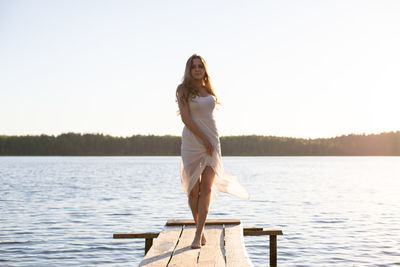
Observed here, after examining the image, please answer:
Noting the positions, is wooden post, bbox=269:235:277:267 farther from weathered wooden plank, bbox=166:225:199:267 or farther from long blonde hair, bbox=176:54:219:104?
long blonde hair, bbox=176:54:219:104

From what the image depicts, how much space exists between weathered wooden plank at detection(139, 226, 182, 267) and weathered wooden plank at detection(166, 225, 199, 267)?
0.07 meters

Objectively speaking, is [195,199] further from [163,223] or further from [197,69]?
[163,223]

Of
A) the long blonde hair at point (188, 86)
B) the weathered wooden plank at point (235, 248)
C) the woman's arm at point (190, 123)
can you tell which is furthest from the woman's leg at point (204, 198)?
the long blonde hair at point (188, 86)

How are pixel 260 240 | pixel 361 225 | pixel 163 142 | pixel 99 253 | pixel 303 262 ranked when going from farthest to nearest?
pixel 163 142 → pixel 361 225 → pixel 260 240 → pixel 99 253 → pixel 303 262

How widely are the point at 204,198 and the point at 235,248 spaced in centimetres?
78

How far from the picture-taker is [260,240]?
14.4 metres

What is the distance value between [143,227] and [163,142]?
119127 mm

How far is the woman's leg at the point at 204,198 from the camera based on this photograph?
677 centimetres

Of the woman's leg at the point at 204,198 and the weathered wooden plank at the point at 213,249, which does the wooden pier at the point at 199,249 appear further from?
the woman's leg at the point at 204,198

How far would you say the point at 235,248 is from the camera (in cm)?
664

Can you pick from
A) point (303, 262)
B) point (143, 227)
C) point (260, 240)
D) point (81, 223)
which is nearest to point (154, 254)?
point (303, 262)

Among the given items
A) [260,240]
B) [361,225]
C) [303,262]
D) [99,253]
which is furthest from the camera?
[361,225]

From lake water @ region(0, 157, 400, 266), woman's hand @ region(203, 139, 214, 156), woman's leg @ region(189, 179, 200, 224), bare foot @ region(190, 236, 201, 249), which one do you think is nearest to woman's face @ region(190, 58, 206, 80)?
woman's hand @ region(203, 139, 214, 156)

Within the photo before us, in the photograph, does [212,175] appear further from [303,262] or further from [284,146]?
[284,146]
